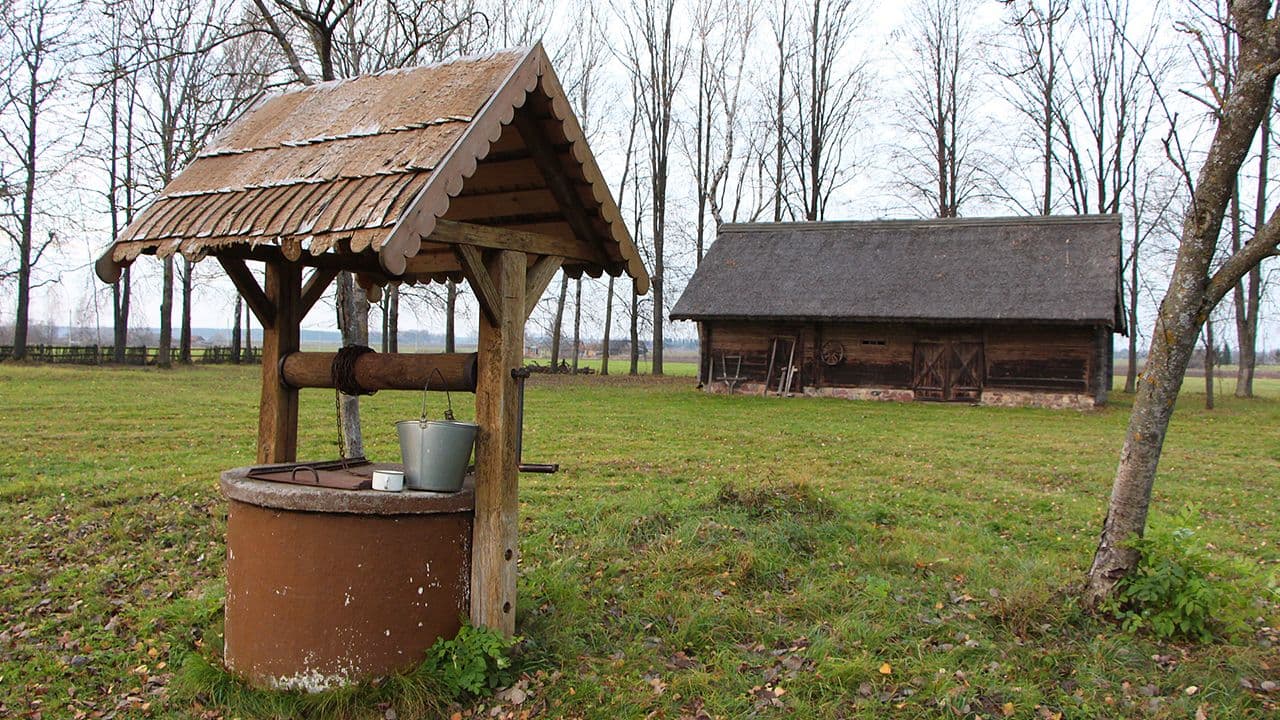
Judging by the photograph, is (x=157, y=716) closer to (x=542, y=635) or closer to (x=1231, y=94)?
(x=542, y=635)

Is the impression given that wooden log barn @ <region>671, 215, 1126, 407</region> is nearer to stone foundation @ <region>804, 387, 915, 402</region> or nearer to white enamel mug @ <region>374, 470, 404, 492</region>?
stone foundation @ <region>804, 387, 915, 402</region>

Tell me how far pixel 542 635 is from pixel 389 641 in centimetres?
92

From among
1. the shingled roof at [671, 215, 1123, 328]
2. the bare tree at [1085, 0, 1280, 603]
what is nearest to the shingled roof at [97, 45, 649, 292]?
the bare tree at [1085, 0, 1280, 603]

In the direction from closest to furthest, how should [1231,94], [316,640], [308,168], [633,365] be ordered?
1. [316,640]
2. [308,168]
3. [1231,94]
4. [633,365]

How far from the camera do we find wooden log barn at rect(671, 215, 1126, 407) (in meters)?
21.7

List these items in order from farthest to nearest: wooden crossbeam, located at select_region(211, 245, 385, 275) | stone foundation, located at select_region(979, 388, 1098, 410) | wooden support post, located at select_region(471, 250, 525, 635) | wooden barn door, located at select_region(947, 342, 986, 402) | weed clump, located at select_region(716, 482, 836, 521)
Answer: wooden barn door, located at select_region(947, 342, 986, 402) → stone foundation, located at select_region(979, 388, 1098, 410) → weed clump, located at select_region(716, 482, 836, 521) → wooden crossbeam, located at select_region(211, 245, 385, 275) → wooden support post, located at select_region(471, 250, 525, 635)

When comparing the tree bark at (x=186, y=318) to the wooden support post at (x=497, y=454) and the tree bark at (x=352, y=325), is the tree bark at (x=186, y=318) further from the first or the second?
the wooden support post at (x=497, y=454)

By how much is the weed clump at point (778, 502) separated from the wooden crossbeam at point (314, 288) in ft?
11.6

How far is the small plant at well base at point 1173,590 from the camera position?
4.58 metres

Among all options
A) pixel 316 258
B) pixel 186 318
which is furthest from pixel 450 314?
pixel 316 258

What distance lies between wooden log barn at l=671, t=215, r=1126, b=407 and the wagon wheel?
27mm

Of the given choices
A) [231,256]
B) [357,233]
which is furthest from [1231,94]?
[231,256]

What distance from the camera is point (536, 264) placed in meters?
4.76

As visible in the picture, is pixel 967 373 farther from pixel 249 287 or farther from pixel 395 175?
pixel 395 175
